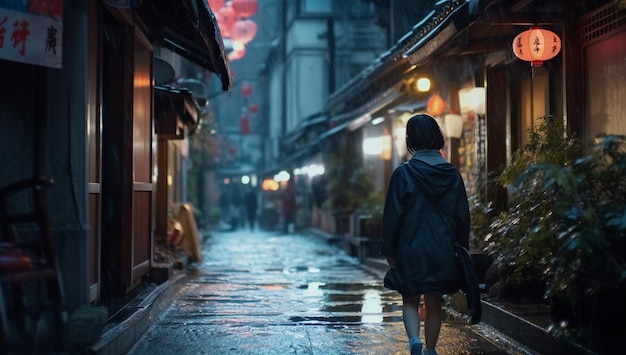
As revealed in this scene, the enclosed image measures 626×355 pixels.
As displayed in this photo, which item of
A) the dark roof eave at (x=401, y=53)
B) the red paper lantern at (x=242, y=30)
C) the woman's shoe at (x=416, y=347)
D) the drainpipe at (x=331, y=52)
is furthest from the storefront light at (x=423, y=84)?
the drainpipe at (x=331, y=52)

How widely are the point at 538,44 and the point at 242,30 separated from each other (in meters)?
14.1

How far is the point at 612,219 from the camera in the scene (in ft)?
19.7

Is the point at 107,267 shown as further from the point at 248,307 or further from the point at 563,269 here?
the point at 563,269

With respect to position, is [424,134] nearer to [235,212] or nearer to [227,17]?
[227,17]

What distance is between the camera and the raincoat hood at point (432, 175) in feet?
21.8

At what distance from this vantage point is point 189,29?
11906 mm

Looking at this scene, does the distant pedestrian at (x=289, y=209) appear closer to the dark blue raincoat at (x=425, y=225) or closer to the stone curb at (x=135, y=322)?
the stone curb at (x=135, y=322)

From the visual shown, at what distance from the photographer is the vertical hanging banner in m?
6.20

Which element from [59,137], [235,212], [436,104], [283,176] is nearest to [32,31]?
[59,137]

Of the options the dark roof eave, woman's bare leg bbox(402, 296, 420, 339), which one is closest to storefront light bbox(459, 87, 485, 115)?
the dark roof eave

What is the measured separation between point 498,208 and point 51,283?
8056 mm

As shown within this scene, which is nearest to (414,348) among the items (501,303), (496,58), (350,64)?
(501,303)

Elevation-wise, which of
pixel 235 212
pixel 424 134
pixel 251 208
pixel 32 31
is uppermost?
pixel 32 31

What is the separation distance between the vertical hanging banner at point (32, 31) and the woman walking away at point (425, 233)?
3.14m
